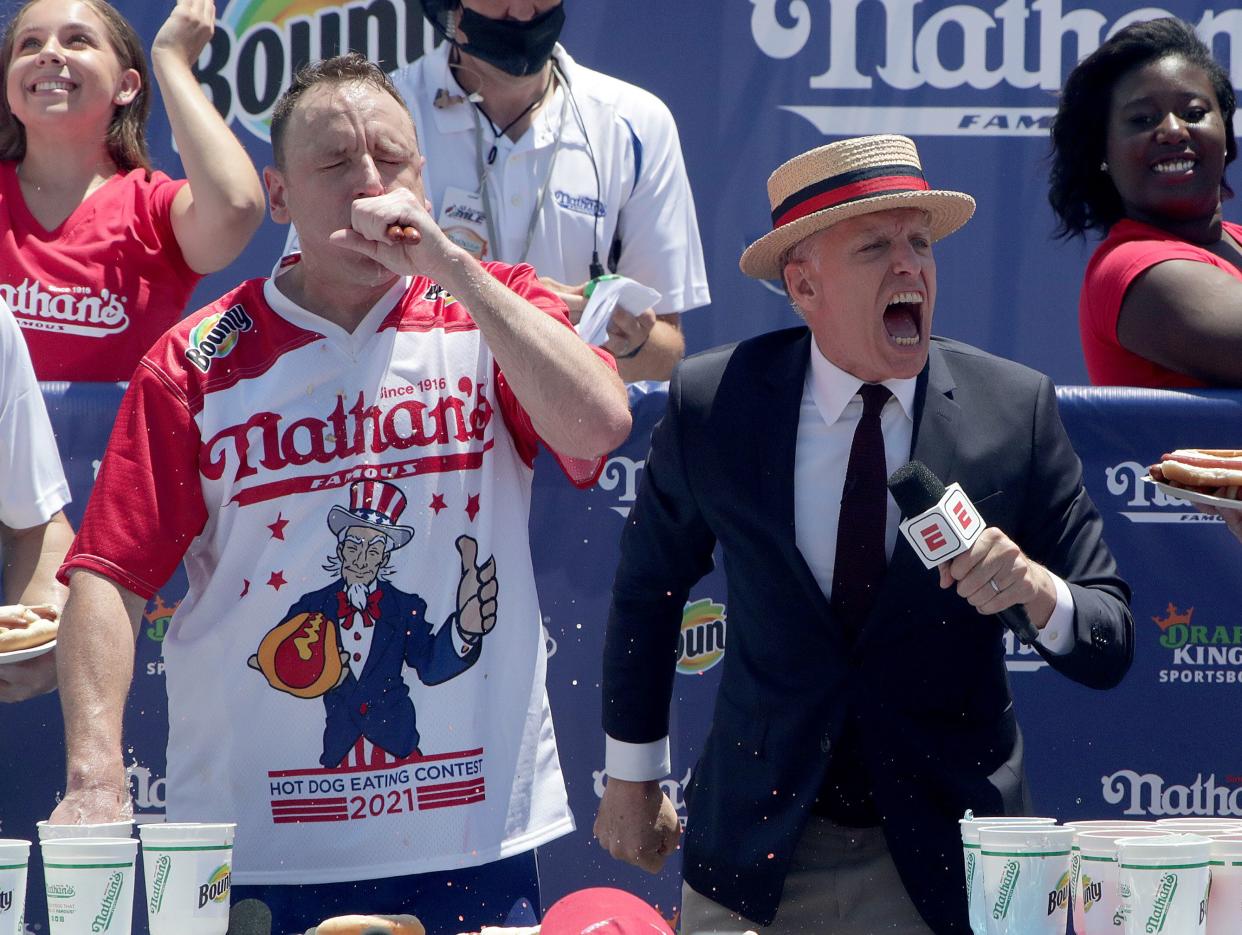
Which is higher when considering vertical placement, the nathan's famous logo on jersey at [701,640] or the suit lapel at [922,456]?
the suit lapel at [922,456]

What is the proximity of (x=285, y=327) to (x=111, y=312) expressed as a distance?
1139mm

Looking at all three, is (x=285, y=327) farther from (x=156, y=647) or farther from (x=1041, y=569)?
(x=1041, y=569)

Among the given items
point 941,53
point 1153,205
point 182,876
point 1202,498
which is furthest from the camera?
point 941,53

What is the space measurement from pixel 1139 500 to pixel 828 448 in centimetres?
104

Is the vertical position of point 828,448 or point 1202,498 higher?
point 828,448

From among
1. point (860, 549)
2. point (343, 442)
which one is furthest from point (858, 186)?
point (343, 442)

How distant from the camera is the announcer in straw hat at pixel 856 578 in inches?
116

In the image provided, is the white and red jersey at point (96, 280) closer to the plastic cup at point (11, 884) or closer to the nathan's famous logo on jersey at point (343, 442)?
the nathan's famous logo on jersey at point (343, 442)

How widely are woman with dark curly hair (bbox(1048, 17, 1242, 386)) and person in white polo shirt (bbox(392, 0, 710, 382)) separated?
1113mm

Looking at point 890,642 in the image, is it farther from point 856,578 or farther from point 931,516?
point 931,516

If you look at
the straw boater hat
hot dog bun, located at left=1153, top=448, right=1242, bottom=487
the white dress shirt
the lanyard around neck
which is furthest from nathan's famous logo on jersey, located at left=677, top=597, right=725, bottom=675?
the lanyard around neck

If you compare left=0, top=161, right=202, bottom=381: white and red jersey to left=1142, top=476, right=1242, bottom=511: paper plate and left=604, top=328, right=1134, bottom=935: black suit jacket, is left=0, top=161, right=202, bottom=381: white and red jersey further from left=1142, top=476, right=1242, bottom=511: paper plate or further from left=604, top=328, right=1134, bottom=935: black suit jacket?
left=1142, top=476, right=1242, bottom=511: paper plate

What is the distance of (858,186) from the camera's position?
10.2 ft

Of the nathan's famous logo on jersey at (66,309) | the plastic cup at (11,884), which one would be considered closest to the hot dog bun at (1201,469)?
the plastic cup at (11,884)
